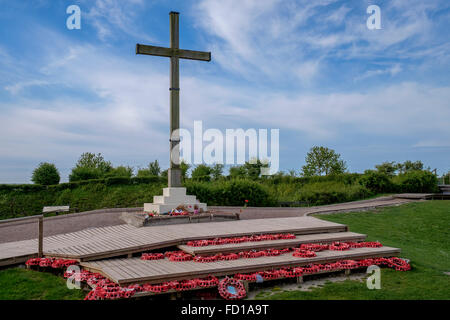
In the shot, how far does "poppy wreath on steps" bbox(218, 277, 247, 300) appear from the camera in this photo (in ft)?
18.7

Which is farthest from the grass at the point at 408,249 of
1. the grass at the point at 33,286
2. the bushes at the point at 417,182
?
the bushes at the point at 417,182

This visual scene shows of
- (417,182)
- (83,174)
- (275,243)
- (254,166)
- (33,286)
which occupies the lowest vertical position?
(33,286)

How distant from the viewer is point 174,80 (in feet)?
41.0

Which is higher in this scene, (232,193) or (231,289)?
(232,193)

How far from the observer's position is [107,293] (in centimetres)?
533

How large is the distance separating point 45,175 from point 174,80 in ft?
49.9

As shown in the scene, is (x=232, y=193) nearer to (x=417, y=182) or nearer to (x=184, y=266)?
(x=184, y=266)

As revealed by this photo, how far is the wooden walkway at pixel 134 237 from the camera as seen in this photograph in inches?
300

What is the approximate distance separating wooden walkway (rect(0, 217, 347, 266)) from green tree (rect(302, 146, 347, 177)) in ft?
97.3

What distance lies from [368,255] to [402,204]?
1074cm

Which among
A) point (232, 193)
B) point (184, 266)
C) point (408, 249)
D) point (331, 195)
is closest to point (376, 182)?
point (331, 195)

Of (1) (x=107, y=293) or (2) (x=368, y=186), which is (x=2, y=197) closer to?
(1) (x=107, y=293)
